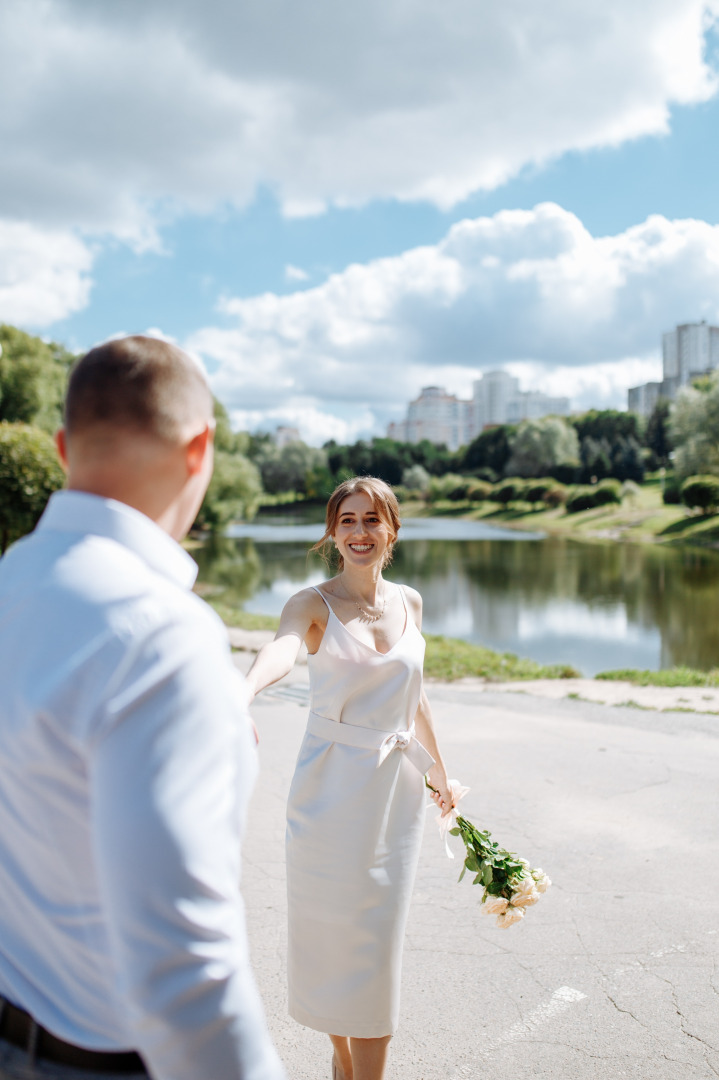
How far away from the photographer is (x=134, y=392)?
126 cm

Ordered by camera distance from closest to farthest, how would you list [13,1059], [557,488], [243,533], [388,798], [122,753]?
[122,753], [13,1059], [388,798], [243,533], [557,488]

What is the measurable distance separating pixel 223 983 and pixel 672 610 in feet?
78.7

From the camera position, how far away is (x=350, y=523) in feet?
11.2

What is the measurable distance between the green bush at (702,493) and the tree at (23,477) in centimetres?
4073

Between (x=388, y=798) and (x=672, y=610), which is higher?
(x=388, y=798)

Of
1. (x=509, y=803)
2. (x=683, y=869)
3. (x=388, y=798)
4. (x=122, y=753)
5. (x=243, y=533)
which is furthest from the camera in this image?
(x=243, y=533)

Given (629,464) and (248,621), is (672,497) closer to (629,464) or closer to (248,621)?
(629,464)

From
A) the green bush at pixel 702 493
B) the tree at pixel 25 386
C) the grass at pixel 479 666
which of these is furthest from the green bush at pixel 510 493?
the grass at pixel 479 666

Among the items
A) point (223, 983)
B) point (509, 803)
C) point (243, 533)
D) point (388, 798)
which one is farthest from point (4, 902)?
point (243, 533)

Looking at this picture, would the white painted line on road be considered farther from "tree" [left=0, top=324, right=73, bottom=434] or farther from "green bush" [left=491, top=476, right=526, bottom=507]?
"green bush" [left=491, top=476, right=526, bottom=507]

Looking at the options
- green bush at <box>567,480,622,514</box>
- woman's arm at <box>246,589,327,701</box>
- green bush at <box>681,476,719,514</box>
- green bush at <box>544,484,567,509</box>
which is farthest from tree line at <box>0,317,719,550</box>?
green bush at <box>544,484,567,509</box>

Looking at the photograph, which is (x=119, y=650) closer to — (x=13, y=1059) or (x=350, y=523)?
(x=13, y=1059)

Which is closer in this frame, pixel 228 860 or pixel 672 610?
pixel 228 860

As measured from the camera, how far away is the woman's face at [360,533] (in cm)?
334
